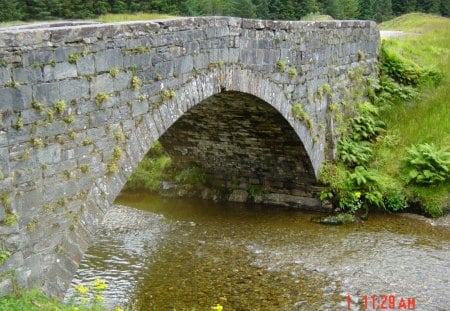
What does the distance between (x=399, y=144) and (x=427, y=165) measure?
4.76ft

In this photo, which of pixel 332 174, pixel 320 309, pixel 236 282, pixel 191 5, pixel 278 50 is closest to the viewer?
pixel 320 309

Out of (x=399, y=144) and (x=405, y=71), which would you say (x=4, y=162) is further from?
(x=405, y=71)

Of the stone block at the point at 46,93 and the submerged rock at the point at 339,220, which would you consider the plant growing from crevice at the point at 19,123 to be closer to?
the stone block at the point at 46,93

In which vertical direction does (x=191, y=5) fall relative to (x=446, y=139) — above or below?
above

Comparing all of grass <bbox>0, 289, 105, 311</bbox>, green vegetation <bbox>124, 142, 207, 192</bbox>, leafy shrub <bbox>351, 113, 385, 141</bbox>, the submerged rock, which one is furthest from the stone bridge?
green vegetation <bbox>124, 142, 207, 192</bbox>

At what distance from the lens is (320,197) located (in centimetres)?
Result: 1525

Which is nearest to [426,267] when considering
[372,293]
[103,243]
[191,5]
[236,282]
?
[372,293]

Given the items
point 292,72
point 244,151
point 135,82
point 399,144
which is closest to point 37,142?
point 135,82

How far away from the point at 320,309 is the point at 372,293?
1.15 meters

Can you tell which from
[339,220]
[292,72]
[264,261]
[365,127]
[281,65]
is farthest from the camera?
[365,127]

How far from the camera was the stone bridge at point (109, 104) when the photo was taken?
283 inches

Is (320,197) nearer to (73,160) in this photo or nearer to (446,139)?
(446,139)
